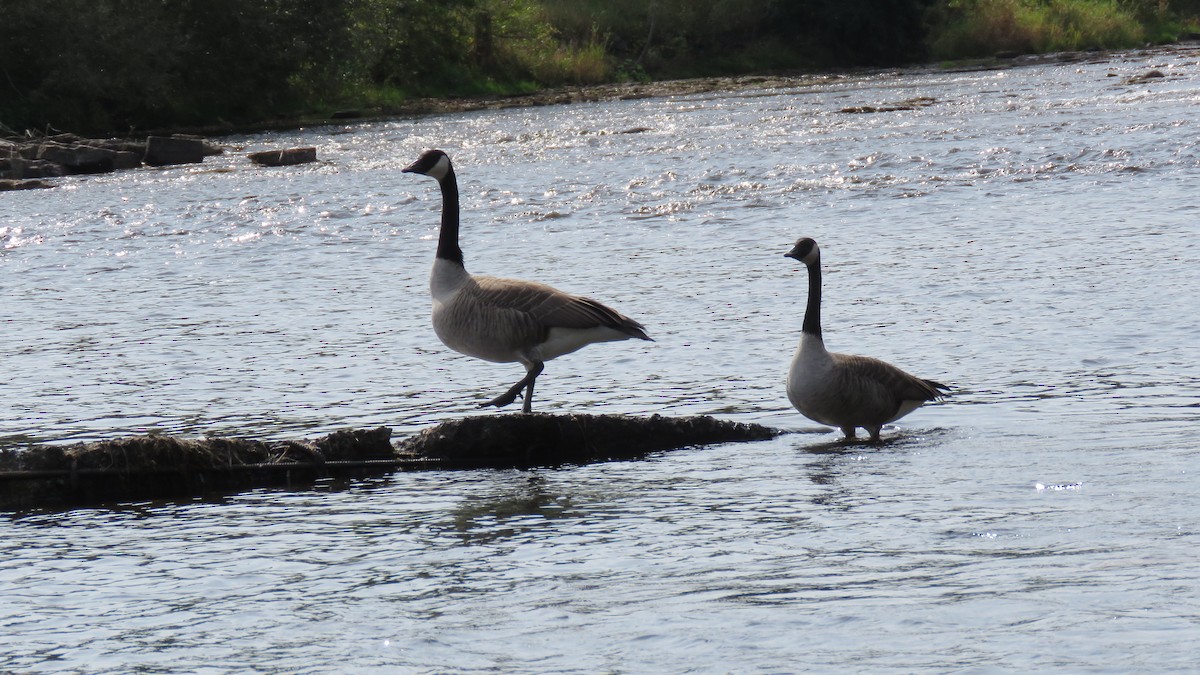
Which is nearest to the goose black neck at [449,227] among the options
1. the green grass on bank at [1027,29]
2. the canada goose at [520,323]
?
the canada goose at [520,323]

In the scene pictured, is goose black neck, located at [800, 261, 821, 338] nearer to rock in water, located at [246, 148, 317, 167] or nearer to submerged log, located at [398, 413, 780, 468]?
submerged log, located at [398, 413, 780, 468]

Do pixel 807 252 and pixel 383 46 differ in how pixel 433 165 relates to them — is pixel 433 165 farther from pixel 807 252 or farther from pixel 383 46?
pixel 383 46

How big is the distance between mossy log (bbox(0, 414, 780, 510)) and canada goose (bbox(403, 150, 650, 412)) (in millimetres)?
660

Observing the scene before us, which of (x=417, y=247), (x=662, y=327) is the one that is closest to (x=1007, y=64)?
(x=417, y=247)

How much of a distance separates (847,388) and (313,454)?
3.10 m

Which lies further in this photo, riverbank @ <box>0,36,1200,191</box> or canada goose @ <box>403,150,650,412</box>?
riverbank @ <box>0,36,1200,191</box>

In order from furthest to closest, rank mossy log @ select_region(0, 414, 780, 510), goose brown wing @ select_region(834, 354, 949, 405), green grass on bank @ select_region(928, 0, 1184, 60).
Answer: green grass on bank @ select_region(928, 0, 1184, 60) < goose brown wing @ select_region(834, 354, 949, 405) < mossy log @ select_region(0, 414, 780, 510)

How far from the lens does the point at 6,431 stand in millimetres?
9500

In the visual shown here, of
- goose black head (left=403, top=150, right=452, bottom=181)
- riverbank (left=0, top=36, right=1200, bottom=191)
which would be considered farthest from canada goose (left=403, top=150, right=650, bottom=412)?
riverbank (left=0, top=36, right=1200, bottom=191)

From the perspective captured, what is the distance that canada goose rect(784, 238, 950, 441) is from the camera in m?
8.80

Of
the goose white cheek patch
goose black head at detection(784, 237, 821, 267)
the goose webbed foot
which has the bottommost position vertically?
the goose webbed foot

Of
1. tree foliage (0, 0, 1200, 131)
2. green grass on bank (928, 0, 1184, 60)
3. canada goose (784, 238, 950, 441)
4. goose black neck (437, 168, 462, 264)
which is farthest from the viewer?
green grass on bank (928, 0, 1184, 60)

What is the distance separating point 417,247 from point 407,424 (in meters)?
10.7

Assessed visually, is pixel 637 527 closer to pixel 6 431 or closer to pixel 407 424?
pixel 407 424
